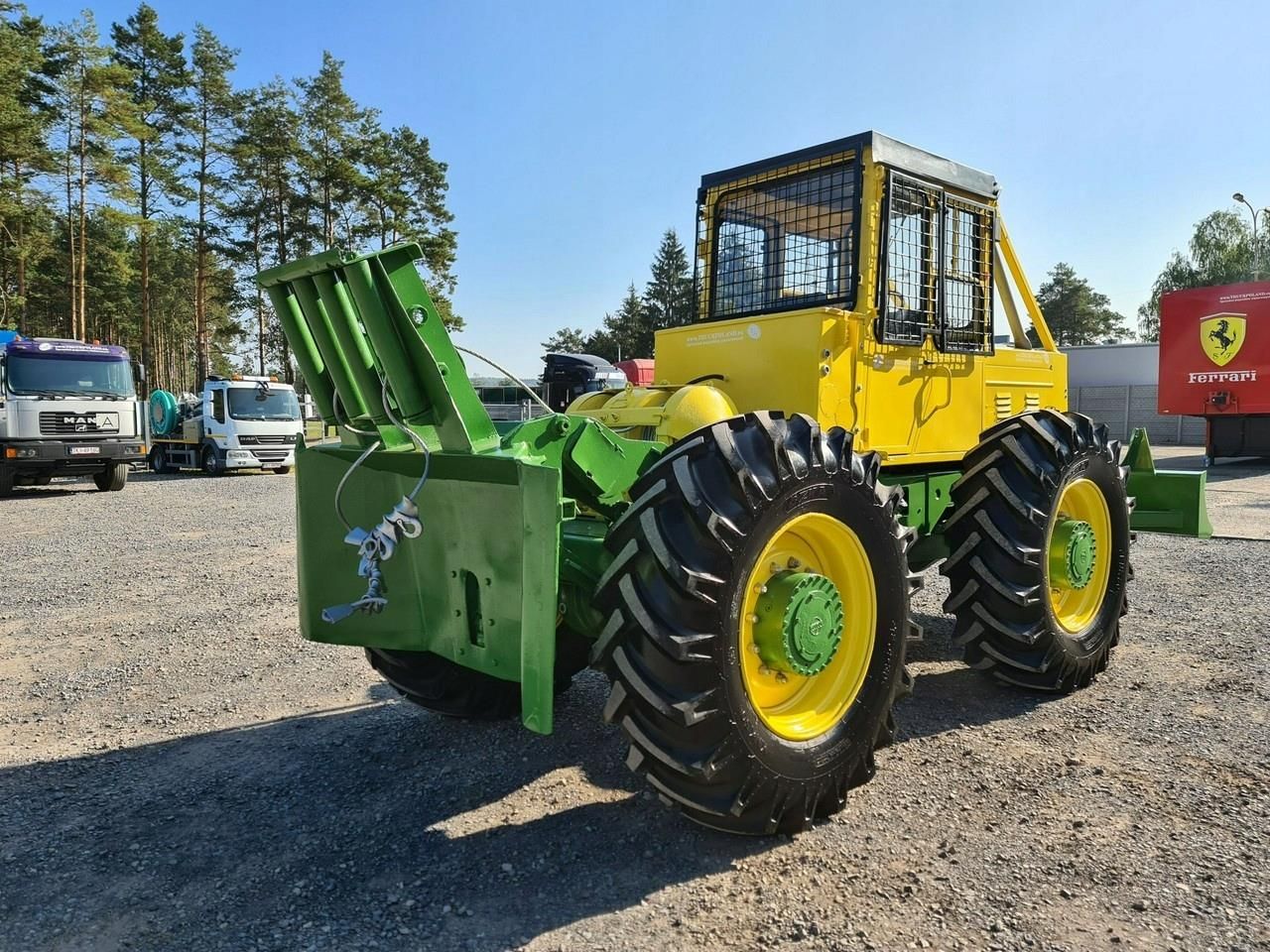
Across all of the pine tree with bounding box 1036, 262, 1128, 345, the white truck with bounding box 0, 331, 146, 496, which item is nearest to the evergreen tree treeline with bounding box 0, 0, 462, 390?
the white truck with bounding box 0, 331, 146, 496

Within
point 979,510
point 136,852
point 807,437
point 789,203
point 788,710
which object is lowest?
point 136,852

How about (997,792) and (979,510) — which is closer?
(997,792)

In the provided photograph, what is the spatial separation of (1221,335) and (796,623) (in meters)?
21.2

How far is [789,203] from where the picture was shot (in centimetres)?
507

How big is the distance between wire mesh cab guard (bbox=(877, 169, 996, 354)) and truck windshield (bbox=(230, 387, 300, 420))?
1963 cm

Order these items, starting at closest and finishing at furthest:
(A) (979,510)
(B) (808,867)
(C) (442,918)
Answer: (C) (442,918)
(B) (808,867)
(A) (979,510)

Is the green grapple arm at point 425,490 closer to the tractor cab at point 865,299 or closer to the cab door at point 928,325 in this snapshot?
the tractor cab at point 865,299

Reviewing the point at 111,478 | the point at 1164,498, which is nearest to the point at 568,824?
the point at 1164,498

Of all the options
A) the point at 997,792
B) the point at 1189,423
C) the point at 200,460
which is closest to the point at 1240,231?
the point at 1189,423

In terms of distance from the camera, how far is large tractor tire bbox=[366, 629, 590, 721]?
418 cm

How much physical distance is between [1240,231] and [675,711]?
59852mm

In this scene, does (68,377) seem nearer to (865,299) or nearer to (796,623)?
(865,299)

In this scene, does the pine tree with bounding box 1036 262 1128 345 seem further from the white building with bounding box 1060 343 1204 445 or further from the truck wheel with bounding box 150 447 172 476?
the truck wheel with bounding box 150 447 172 476

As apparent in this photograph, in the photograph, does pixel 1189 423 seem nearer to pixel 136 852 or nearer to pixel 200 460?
pixel 200 460
